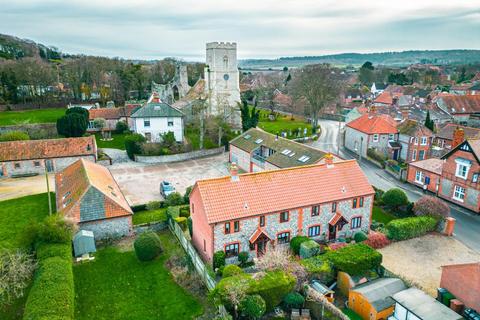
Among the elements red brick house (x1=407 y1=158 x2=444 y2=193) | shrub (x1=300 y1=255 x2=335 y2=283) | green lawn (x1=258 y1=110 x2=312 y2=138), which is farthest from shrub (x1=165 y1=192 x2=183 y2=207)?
green lawn (x1=258 y1=110 x2=312 y2=138)

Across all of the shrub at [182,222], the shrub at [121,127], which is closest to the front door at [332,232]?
the shrub at [182,222]

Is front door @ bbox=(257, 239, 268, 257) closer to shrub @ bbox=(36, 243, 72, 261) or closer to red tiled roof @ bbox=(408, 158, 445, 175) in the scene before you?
shrub @ bbox=(36, 243, 72, 261)

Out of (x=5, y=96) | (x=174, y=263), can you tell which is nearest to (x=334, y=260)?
(x=174, y=263)

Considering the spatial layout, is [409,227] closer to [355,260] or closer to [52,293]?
[355,260]

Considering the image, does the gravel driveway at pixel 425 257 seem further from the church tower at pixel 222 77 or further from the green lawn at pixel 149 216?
the church tower at pixel 222 77

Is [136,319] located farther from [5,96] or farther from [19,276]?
[5,96]

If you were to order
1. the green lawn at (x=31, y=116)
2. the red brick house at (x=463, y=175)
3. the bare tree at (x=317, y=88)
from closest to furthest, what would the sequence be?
the red brick house at (x=463, y=175) < the green lawn at (x=31, y=116) < the bare tree at (x=317, y=88)

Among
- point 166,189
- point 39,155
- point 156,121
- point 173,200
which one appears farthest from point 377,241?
point 39,155
